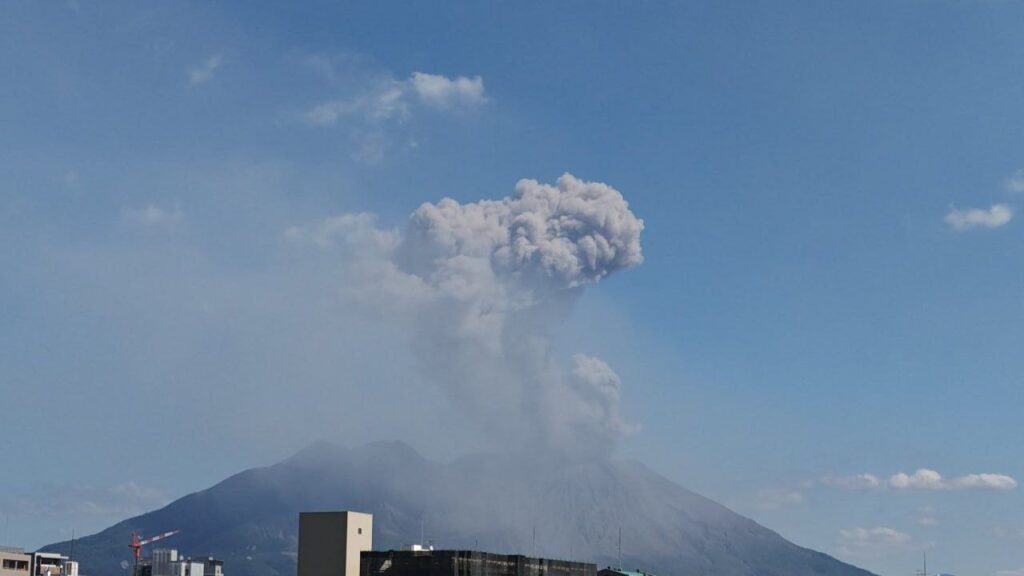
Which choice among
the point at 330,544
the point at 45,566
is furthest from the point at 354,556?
the point at 45,566

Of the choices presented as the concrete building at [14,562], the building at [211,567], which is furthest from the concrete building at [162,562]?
the concrete building at [14,562]

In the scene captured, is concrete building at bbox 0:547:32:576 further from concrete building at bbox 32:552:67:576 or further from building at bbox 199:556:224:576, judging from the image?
building at bbox 199:556:224:576

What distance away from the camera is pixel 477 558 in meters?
136

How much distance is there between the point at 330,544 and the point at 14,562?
2870 inches

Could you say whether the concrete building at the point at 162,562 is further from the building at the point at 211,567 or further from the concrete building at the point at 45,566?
the concrete building at the point at 45,566

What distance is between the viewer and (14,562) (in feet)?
595

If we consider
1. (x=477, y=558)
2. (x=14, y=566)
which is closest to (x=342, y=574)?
(x=477, y=558)

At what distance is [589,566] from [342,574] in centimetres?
4098

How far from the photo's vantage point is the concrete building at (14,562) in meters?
179

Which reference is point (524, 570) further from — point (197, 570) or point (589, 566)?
point (197, 570)

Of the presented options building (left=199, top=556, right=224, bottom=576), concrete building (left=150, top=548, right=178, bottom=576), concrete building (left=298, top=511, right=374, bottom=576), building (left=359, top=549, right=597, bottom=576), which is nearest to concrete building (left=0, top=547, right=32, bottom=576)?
concrete building (left=150, top=548, right=178, bottom=576)

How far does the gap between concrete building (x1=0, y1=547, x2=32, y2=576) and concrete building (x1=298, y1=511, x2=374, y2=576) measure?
222 feet

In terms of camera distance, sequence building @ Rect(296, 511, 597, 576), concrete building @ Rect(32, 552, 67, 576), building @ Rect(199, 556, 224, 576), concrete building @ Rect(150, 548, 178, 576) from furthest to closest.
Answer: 1. concrete building @ Rect(32, 552, 67, 576)
2. building @ Rect(199, 556, 224, 576)
3. concrete building @ Rect(150, 548, 178, 576)
4. building @ Rect(296, 511, 597, 576)

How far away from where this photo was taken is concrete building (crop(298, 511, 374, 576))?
132 meters
